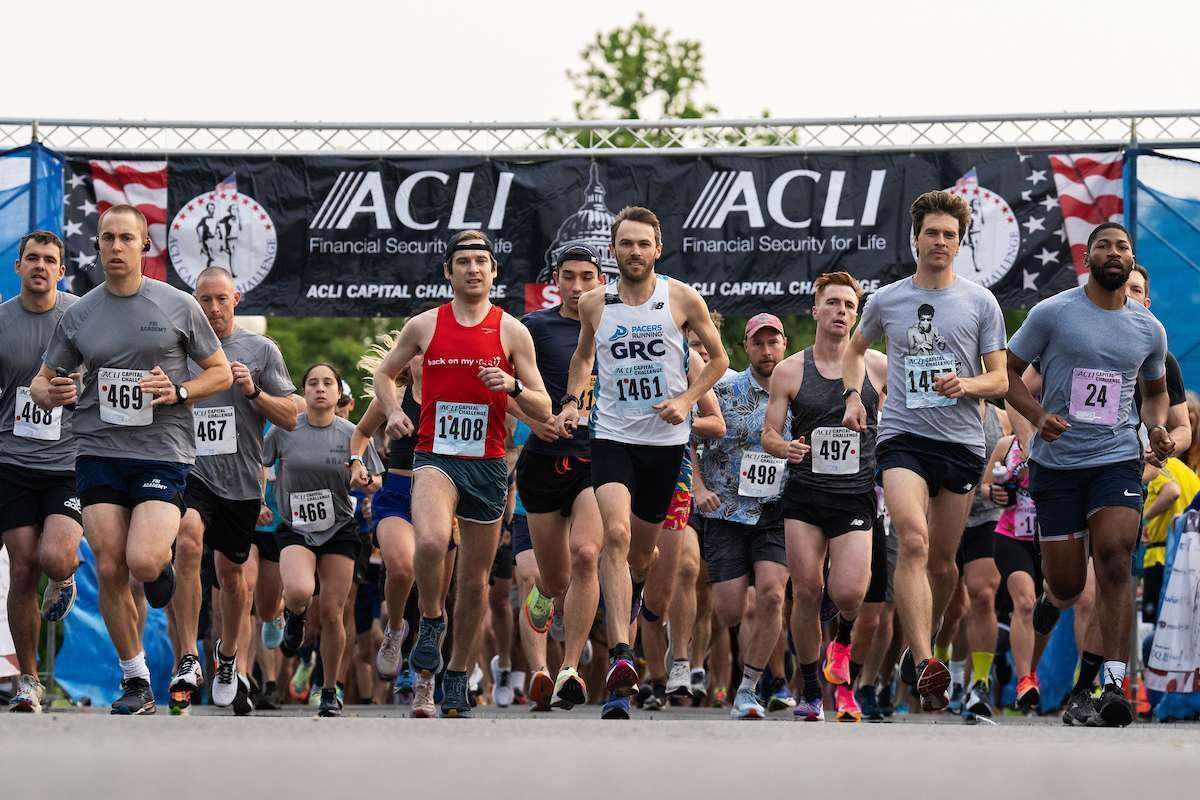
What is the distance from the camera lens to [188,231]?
578 inches

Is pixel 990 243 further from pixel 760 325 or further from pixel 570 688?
pixel 570 688

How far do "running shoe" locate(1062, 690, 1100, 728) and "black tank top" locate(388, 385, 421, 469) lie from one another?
4130 mm

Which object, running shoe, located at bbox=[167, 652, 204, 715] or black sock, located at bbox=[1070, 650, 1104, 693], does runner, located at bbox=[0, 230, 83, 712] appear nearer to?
running shoe, located at bbox=[167, 652, 204, 715]

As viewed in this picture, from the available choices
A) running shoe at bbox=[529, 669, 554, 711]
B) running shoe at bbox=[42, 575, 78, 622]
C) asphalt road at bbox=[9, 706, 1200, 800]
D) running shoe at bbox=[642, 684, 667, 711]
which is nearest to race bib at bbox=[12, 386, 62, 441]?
running shoe at bbox=[42, 575, 78, 622]

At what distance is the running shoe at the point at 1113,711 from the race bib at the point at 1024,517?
301cm

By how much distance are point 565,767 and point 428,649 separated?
13.5 ft

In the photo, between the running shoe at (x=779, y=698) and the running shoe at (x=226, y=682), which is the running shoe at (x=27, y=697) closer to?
the running shoe at (x=226, y=682)

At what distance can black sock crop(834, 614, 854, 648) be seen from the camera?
9.88 m

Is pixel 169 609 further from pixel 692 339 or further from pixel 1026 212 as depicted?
pixel 1026 212

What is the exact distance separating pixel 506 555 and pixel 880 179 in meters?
4.46

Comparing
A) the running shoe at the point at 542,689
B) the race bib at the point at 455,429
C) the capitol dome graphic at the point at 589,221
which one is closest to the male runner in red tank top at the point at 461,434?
the race bib at the point at 455,429

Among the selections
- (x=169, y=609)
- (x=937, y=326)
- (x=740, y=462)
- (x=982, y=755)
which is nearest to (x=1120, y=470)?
(x=937, y=326)

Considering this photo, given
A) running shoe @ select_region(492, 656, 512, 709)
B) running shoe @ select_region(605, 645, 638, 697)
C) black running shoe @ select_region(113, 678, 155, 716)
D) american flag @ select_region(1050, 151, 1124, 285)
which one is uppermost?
american flag @ select_region(1050, 151, 1124, 285)

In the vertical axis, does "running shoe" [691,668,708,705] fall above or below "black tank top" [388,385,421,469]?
below
